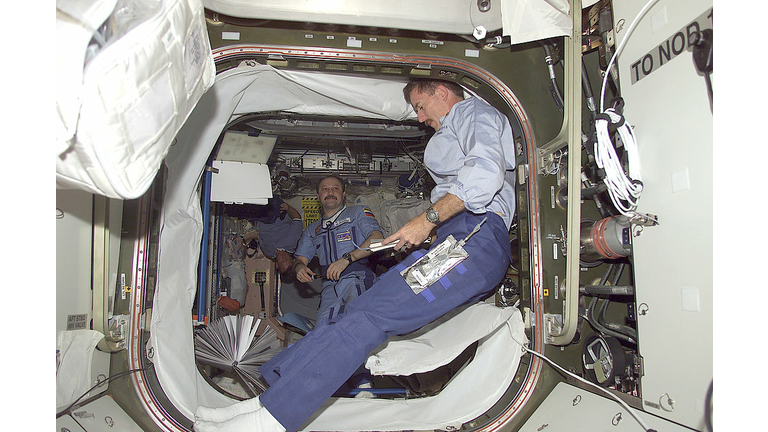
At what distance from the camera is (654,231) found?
1.64m

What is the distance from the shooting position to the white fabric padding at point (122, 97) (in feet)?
3.37

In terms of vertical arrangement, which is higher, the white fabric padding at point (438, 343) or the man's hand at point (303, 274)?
the man's hand at point (303, 274)

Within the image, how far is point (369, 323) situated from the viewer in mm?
2105

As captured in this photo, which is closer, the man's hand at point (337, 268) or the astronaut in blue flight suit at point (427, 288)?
the astronaut in blue flight suit at point (427, 288)

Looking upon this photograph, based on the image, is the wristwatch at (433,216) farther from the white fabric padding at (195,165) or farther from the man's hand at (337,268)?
the man's hand at (337,268)

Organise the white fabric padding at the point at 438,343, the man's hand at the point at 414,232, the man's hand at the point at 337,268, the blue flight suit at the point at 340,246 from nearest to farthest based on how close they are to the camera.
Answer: the man's hand at the point at 414,232
the white fabric padding at the point at 438,343
the man's hand at the point at 337,268
the blue flight suit at the point at 340,246

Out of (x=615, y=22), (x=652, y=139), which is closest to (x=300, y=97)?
(x=615, y=22)

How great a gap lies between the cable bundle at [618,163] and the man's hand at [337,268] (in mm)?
2412

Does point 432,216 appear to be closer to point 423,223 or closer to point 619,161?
point 423,223

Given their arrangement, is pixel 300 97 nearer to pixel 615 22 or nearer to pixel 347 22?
pixel 347 22

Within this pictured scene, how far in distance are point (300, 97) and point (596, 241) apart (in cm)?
189

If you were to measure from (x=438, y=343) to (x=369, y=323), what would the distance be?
0.70 metres

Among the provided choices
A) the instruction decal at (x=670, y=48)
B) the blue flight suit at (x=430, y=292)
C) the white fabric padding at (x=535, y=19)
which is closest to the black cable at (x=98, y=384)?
the blue flight suit at (x=430, y=292)

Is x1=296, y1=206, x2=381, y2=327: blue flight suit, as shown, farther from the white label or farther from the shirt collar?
the white label
